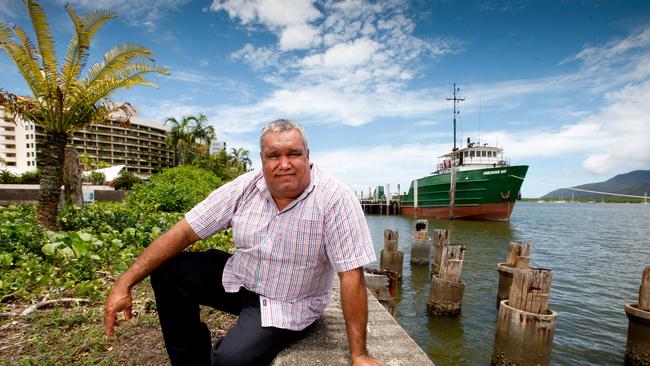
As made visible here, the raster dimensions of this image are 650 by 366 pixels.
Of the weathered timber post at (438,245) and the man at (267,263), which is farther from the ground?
the man at (267,263)

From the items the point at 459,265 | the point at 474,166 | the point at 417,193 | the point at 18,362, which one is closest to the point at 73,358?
the point at 18,362

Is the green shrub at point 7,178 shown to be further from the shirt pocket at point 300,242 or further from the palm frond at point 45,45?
the shirt pocket at point 300,242

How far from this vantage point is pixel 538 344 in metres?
4.21

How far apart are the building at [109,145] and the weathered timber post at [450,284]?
189 ft

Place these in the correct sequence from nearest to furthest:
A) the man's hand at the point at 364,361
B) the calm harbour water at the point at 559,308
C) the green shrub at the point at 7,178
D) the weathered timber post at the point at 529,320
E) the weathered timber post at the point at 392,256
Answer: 1. the man's hand at the point at 364,361
2. the weathered timber post at the point at 529,320
3. the calm harbour water at the point at 559,308
4. the weathered timber post at the point at 392,256
5. the green shrub at the point at 7,178

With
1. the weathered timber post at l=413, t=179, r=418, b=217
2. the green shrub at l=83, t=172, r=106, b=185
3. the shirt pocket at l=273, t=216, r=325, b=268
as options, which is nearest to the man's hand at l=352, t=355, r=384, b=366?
the shirt pocket at l=273, t=216, r=325, b=268

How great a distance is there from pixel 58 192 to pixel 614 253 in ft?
71.0

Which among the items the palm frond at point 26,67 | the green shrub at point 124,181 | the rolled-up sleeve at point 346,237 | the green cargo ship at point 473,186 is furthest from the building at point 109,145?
the rolled-up sleeve at point 346,237

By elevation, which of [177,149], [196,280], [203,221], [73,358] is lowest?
[73,358]

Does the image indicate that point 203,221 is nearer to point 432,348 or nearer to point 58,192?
point 432,348

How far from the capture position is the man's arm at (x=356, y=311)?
5.81ft

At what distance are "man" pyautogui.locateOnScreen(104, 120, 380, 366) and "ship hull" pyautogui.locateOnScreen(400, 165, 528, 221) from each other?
2687 cm

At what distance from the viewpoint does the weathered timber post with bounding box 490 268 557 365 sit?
13.8ft

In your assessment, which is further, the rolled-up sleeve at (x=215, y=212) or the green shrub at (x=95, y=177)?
the green shrub at (x=95, y=177)
